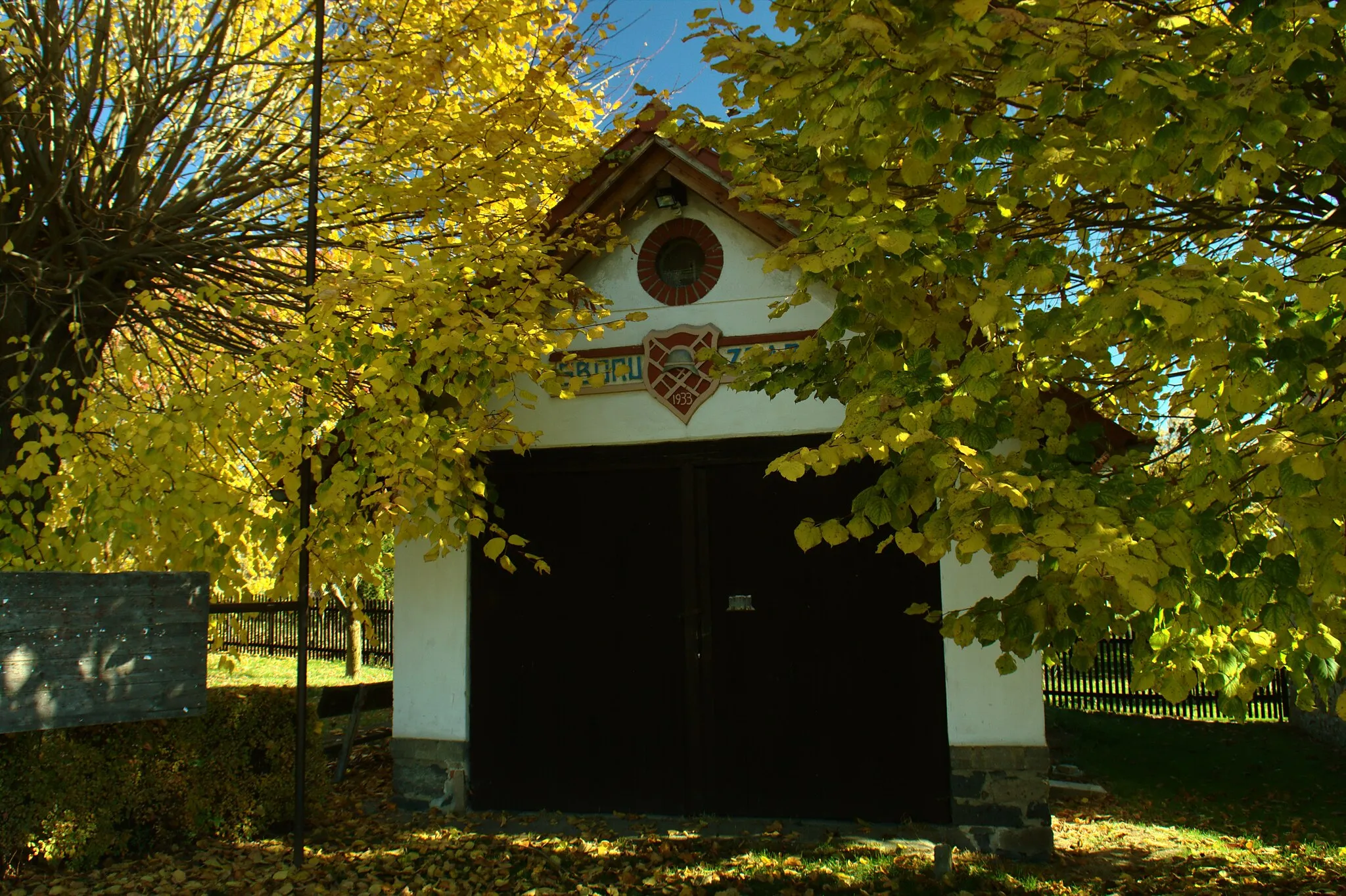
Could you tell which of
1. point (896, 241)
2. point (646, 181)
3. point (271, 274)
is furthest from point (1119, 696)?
point (271, 274)

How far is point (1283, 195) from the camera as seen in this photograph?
4.22m

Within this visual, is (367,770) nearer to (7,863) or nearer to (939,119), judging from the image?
(7,863)

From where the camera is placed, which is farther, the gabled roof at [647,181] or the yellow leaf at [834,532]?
the gabled roof at [647,181]

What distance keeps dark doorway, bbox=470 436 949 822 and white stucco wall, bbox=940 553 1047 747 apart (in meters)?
0.10

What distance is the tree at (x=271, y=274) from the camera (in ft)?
18.2

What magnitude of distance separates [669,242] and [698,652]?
303 centimetres

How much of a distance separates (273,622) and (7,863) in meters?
17.6

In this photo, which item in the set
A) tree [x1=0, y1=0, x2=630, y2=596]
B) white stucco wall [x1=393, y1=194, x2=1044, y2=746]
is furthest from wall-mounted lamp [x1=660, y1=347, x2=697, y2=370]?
tree [x1=0, y1=0, x2=630, y2=596]

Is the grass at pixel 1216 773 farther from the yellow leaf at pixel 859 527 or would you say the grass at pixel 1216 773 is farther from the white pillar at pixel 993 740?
the yellow leaf at pixel 859 527

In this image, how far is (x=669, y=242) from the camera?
23.2 ft

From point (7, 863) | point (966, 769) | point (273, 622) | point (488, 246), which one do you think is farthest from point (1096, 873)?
point (273, 622)

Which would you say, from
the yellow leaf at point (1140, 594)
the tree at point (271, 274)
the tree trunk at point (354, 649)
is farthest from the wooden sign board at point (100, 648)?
the tree trunk at point (354, 649)

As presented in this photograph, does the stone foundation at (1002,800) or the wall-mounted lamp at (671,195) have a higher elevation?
the wall-mounted lamp at (671,195)

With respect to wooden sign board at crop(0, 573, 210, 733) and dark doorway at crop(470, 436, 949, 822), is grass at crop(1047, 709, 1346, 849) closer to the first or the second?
dark doorway at crop(470, 436, 949, 822)
